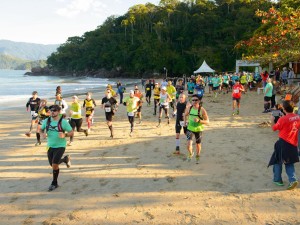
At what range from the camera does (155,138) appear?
9.85m

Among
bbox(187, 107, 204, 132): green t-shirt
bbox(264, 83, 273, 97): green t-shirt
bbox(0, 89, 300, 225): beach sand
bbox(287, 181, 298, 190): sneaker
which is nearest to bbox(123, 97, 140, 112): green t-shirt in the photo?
bbox(0, 89, 300, 225): beach sand

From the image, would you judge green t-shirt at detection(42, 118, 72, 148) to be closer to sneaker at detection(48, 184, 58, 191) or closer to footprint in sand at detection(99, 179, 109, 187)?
sneaker at detection(48, 184, 58, 191)

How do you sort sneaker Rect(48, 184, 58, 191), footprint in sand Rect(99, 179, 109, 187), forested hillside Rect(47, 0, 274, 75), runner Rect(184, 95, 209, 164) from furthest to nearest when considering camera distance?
forested hillside Rect(47, 0, 274, 75) < runner Rect(184, 95, 209, 164) < footprint in sand Rect(99, 179, 109, 187) < sneaker Rect(48, 184, 58, 191)

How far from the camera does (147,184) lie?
5.95 metres

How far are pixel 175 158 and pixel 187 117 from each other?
1261mm

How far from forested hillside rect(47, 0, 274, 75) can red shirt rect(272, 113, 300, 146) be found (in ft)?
175

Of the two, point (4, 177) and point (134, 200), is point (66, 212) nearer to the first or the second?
point (134, 200)

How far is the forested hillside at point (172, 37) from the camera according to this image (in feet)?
209

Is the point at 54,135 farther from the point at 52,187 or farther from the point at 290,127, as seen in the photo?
the point at 290,127

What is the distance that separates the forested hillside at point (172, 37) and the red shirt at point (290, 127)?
175 ft

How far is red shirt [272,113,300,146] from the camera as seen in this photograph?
5.21 m

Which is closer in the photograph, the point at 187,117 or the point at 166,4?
the point at 187,117

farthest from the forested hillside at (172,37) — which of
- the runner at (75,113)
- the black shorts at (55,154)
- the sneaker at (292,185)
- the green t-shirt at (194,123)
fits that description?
the black shorts at (55,154)

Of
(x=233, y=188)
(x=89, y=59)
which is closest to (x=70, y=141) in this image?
(x=233, y=188)
